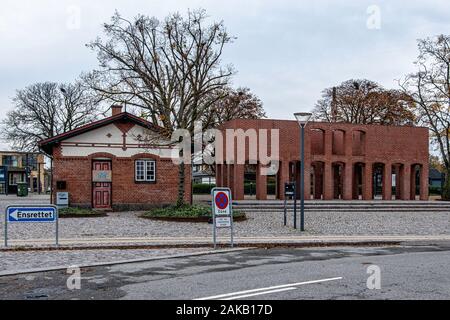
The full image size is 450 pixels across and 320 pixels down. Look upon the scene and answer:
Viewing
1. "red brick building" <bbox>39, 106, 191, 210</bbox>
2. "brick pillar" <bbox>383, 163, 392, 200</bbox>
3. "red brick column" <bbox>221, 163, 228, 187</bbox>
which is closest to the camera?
"red brick building" <bbox>39, 106, 191, 210</bbox>

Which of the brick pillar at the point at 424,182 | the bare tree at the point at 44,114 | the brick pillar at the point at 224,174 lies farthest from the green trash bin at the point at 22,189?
the brick pillar at the point at 424,182

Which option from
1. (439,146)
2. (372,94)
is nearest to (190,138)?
(439,146)

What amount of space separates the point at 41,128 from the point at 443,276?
45402 mm

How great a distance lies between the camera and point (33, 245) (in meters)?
14.6

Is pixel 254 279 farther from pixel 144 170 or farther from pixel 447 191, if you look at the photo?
pixel 447 191

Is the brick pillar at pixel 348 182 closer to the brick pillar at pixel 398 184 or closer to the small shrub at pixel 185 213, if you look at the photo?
the brick pillar at pixel 398 184

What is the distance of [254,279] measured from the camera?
31.3 ft

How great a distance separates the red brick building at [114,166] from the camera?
2873 centimetres

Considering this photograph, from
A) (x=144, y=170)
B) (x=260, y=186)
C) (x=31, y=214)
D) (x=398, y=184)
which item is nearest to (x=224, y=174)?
(x=260, y=186)

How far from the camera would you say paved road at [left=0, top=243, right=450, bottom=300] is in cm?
822

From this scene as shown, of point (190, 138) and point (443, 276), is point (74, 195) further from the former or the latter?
point (443, 276)

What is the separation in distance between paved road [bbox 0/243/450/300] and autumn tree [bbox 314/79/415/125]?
147ft

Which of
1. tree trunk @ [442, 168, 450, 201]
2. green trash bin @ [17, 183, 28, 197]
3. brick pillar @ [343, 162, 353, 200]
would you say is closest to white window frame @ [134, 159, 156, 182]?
brick pillar @ [343, 162, 353, 200]

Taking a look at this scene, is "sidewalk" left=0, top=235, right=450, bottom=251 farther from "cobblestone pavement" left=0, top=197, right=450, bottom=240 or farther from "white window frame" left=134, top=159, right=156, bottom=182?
"white window frame" left=134, top=159, right=156, bottom=182
